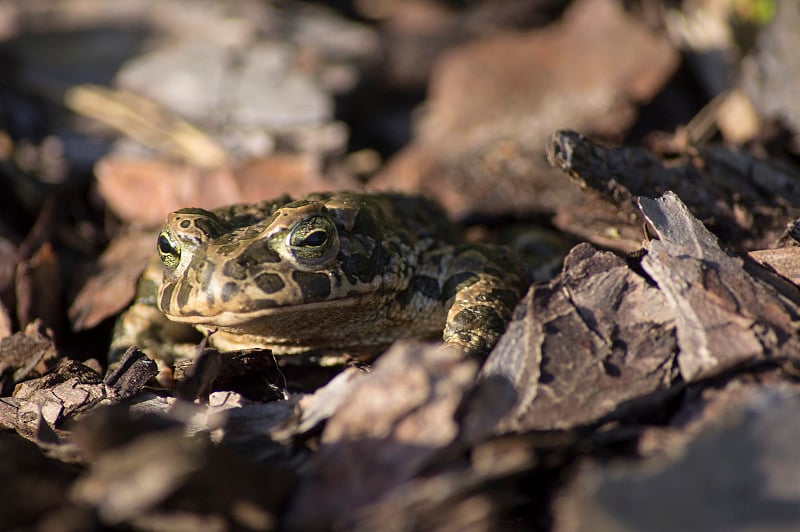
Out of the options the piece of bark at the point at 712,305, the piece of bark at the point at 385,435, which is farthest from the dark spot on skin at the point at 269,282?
the piece of bark at the point at 712,305

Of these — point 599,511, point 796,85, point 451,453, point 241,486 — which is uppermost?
point 796,85

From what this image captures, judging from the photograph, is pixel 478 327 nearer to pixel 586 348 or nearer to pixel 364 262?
pixel 364 262

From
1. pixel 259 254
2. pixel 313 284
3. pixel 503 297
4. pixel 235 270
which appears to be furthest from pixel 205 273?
pixel 503 297

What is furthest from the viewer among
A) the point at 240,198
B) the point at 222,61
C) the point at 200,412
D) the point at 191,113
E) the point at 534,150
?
the point at 222,61

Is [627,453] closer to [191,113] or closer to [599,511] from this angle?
[599,511]

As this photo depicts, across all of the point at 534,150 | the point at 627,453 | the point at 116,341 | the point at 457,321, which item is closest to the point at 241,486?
the point at 627,453

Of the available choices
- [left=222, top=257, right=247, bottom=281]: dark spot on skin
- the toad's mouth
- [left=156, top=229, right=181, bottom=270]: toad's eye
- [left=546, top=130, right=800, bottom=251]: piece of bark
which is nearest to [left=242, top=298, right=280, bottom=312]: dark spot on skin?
the toad's mouth
